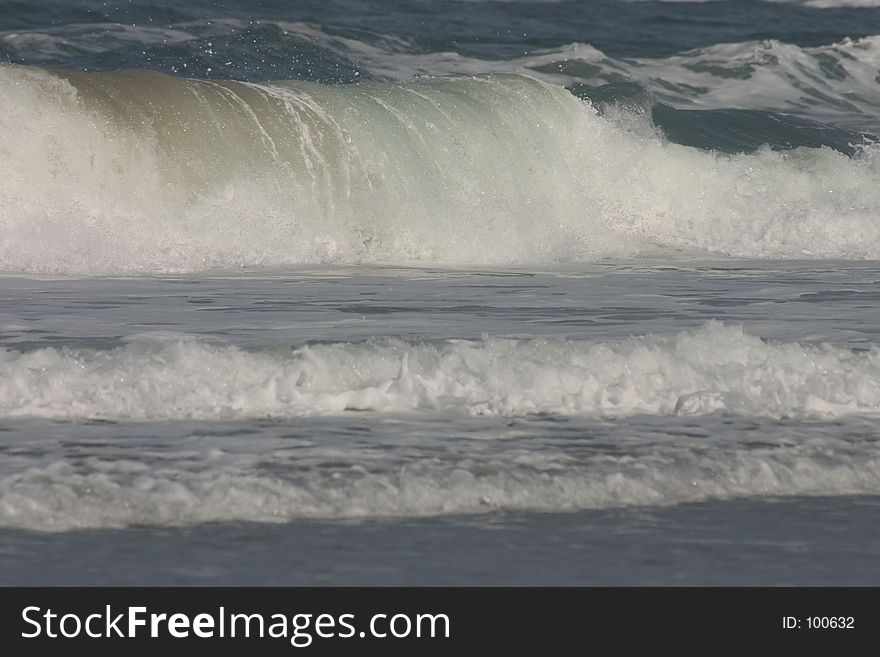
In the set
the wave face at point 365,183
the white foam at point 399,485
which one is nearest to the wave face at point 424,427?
the white foam at point 399,485

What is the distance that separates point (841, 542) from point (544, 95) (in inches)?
404

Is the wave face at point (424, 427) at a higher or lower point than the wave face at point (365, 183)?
lower

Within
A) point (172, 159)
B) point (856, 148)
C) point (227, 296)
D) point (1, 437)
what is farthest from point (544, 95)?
point (1, 437)

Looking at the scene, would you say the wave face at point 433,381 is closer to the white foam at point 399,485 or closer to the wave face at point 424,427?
the wave face at point 424,427

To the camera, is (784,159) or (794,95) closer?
(784,159)

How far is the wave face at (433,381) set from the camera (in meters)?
4.80

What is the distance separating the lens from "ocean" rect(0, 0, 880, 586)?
142 inches

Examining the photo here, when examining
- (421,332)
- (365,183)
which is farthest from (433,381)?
(365,183)

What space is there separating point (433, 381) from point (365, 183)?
6.66 meters

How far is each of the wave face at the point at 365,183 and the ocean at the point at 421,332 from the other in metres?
0.03

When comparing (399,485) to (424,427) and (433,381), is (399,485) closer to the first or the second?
(424,427)

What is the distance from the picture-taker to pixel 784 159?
47.9 ft

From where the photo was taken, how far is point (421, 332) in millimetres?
6074
